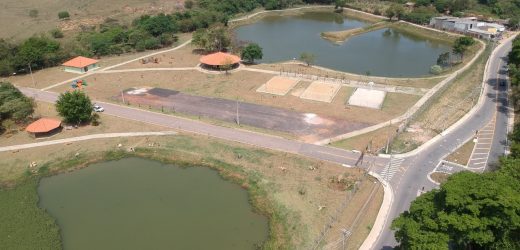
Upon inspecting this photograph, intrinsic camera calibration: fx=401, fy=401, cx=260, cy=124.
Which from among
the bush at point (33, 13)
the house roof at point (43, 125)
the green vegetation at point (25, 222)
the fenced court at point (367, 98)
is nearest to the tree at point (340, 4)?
the fenced court at point (367, 98)

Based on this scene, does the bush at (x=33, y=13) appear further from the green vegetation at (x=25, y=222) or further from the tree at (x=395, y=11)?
the tree at (x=395, y=11)

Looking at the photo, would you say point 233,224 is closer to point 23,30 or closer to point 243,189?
point 243,189

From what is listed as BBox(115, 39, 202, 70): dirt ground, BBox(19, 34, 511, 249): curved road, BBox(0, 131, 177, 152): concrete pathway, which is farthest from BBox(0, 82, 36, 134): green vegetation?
BBox(115, 39, 202, 70): dirt ground

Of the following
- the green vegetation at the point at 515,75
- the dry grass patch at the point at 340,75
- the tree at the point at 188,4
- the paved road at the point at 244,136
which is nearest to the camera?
the paved road at the point at 244,136

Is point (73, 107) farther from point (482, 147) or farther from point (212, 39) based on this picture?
point (482, 147)

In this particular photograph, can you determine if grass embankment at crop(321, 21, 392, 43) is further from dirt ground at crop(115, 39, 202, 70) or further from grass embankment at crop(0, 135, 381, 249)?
grass embankment at crop(0, 135, 381, 249)

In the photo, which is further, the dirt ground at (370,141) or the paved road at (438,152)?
the dirt ground at (370,141)
